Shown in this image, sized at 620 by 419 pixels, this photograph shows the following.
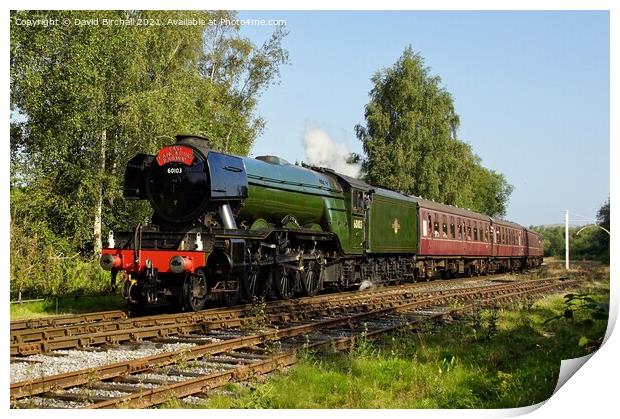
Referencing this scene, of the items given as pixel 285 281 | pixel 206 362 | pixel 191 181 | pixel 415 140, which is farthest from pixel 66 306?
pixel 415 140

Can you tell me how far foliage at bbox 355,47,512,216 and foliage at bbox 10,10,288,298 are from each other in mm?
6849

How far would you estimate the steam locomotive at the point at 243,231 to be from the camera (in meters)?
11.6

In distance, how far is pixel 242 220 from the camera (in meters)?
12.9

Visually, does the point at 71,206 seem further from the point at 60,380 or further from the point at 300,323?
the point at 60,380

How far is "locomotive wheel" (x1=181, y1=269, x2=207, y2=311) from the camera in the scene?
1173 cm

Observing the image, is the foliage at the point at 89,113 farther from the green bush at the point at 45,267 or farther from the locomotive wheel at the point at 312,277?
the locomotive wheel at the point at 312,277

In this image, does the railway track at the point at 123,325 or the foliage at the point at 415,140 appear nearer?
the railway track at the point at 123,325

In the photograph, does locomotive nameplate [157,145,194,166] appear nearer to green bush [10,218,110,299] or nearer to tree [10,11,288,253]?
tree [10,11,288,253]

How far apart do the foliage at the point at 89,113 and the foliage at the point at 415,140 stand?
22.5ft

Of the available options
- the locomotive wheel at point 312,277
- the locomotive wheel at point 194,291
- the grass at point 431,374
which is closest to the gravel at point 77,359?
the grass at point 431,374

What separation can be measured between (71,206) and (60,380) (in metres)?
7.15

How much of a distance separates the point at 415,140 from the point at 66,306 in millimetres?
15086
